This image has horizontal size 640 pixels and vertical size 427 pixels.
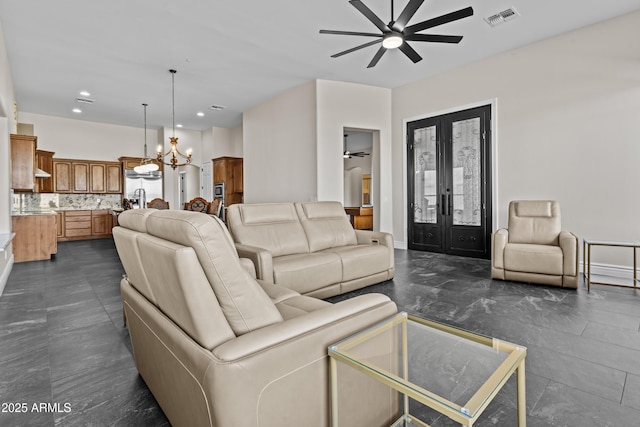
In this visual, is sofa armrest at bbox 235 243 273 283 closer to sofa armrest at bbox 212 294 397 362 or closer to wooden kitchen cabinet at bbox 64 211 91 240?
sofa armrest at bbox 212 294 397 362

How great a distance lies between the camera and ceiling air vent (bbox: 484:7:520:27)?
3.92m

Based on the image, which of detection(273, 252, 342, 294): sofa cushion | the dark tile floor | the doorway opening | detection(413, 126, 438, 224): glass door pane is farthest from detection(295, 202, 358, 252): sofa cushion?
the doorway opening

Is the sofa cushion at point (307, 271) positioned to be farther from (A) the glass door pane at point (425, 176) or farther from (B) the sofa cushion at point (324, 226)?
(A) the glass door pane at point (425, 176)

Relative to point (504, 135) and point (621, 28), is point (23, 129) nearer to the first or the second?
point (504, 135)

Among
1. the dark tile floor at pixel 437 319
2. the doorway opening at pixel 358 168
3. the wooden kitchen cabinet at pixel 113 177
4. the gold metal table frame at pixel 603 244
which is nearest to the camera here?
the dark tile floor at pixel 437 319

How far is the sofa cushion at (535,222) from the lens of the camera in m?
4.00

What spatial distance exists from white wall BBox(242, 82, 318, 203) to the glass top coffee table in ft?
15.7

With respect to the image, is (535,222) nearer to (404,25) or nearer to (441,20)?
(441,20)

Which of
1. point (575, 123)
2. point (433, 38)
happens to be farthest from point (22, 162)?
point (575, 123)

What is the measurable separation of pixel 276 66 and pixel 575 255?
4.94 metres

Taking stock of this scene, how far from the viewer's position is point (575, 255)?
347 centimetres

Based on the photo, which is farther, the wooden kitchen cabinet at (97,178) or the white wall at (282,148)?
the wooden kitchen cabinet at (97,178)

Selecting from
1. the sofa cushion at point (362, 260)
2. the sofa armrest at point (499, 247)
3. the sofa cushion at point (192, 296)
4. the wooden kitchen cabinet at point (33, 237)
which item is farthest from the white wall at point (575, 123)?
the wooden kitchen cabinet at point (33, 237)

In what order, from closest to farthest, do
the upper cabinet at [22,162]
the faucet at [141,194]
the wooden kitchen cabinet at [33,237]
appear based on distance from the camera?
the upper cabinet at [22,162] < the wooden kitchen cabinet at [33,237] < the faucet at [141,194]
